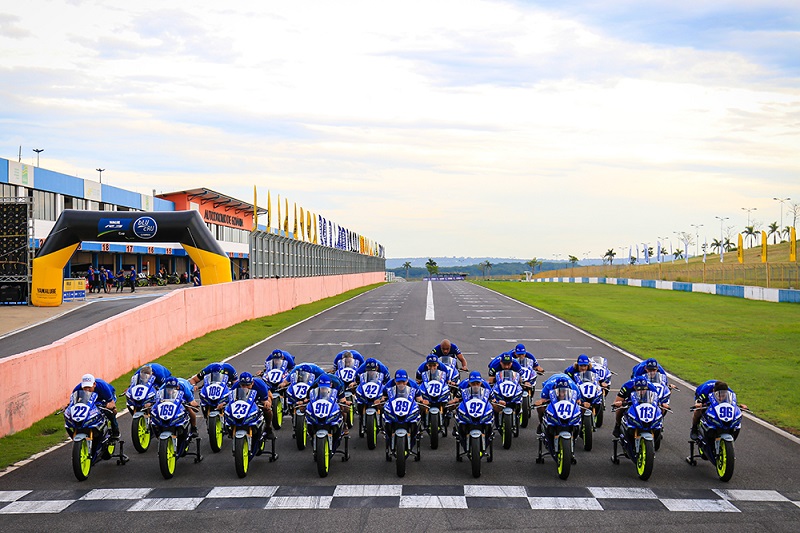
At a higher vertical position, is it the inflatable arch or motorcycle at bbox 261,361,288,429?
the inflatable arch

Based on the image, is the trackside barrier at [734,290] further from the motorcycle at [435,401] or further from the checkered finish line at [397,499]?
the checkered finish line at [397,499]

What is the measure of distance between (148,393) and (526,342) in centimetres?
1839

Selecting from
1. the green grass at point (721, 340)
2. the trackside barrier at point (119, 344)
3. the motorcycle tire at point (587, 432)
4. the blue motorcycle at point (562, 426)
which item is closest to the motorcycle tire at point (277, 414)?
the trackside barrier at point (119, 344)

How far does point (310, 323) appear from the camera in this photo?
36844mm

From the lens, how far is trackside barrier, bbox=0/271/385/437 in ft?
47.6

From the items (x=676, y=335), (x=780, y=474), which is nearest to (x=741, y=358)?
(x=676, y=335)

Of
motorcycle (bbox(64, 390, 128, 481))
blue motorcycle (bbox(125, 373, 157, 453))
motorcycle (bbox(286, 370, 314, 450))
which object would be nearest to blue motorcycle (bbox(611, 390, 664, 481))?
motorcycle (bbox(286, 370, 314, 450))

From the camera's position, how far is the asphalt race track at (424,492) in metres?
9.38

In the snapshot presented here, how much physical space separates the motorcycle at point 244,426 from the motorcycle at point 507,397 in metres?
3.99

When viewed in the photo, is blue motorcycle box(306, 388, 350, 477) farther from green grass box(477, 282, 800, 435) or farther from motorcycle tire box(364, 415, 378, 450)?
green grass box(477, 282, 800, 435)

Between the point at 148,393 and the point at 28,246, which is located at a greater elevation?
the point at 28,246

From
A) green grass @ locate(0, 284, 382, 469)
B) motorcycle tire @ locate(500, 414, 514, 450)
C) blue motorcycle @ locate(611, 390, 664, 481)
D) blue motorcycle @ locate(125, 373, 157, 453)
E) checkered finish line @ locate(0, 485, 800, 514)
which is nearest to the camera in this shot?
checkered finish line @ locate(0, 485, 800, 514)

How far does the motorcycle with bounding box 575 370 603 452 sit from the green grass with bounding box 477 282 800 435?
377 cm

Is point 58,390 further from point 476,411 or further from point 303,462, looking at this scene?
point 476,411
